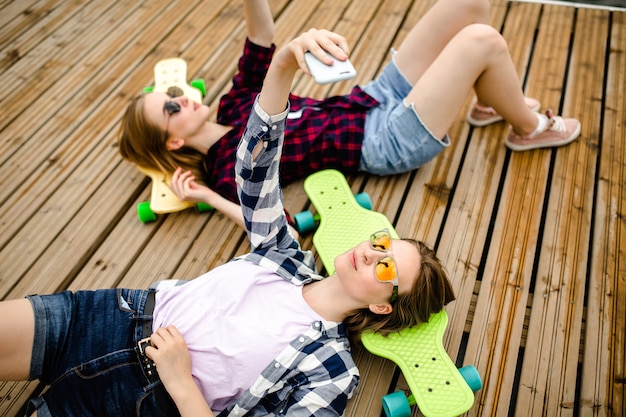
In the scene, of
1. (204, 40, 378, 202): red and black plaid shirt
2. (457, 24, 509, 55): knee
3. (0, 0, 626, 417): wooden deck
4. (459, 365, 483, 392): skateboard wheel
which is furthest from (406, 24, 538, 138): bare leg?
(459, 365, 483, 392): skateboard wheel

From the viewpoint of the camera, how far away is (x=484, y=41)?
6.43 feet

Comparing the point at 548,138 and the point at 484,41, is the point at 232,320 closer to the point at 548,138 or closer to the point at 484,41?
the point at 484,41

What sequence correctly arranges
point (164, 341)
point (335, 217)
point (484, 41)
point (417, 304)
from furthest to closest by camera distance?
point (335, 217), point (484, 41), point (417, 304), point (164, 341)

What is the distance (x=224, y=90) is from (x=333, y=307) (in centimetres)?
164

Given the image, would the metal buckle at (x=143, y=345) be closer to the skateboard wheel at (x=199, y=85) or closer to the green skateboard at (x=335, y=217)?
the green skateboard at (x=335, y=217)

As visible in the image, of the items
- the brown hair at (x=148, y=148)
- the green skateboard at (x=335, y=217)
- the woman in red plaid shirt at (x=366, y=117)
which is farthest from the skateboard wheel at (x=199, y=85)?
the green skateboard at (x=335, y=217)

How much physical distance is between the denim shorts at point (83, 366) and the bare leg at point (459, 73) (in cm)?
145

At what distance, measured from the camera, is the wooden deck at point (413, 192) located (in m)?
1.79

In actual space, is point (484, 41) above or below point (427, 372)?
above

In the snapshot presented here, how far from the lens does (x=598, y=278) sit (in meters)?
1.95

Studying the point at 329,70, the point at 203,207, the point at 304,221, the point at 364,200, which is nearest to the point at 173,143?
the point at 203,207

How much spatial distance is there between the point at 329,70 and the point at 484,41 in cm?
101

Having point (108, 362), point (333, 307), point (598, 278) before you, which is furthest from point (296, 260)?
point (598, 278)

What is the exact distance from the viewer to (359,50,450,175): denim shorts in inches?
80.9
